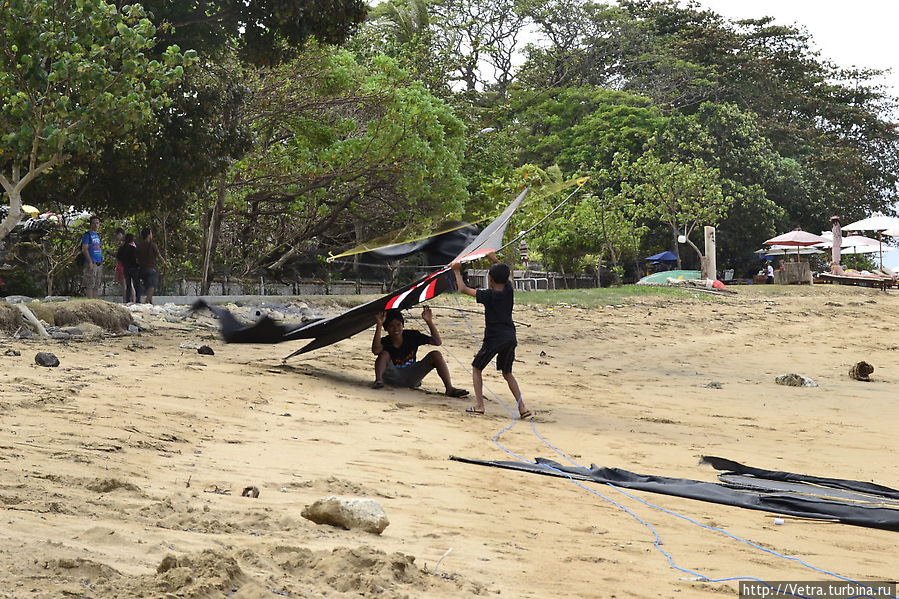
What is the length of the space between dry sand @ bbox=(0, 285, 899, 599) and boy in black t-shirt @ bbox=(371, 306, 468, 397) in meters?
0.28

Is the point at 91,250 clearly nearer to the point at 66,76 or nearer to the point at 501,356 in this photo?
the point at 66,76

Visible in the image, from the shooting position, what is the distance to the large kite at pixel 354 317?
295 inches

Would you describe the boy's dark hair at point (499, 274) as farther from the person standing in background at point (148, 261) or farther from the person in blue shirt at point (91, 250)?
the person in blue shirt at point (91, 250)

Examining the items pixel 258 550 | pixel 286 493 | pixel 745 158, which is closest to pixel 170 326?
pixel 286 493

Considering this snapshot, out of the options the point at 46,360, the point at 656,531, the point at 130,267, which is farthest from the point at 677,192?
the point at 656,531

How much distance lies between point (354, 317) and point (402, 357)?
60 cm

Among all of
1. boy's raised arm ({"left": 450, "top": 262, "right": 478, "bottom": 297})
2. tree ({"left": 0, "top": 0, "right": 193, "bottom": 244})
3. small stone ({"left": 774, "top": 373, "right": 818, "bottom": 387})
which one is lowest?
small stone ({"left": 774, "top": 373, "right": 818, "bottom": 387})

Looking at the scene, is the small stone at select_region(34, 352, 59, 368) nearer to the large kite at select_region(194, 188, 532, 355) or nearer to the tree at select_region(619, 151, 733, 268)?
the large kite at select_region(194, 188, 532, 355)

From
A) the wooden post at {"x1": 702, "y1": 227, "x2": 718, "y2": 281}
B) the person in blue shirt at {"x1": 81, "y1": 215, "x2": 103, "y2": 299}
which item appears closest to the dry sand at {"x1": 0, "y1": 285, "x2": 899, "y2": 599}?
the person in blue shirt at {"x1": 81, "y1": 215, "x2": 103, "y2": 299}

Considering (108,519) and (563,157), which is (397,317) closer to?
(108,519)

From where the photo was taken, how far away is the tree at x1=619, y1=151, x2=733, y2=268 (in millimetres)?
29891

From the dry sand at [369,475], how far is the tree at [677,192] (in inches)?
840

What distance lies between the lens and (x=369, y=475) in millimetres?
4227

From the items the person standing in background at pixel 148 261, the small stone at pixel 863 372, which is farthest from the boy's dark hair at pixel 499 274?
the person standing in background at pixel 148 261
